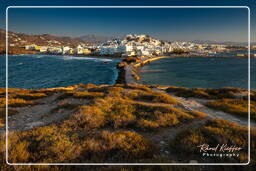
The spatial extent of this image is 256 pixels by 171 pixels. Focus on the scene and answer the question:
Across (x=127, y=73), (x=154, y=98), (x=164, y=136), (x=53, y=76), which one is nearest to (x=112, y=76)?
(x=127, y=73)

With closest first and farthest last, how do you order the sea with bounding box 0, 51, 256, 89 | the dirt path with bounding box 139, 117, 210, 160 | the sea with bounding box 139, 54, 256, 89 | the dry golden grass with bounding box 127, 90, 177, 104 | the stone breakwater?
the dirt path with bounding box 139, 117, 210, 160
the dry golden grass with bounding box 127, 90, 177, 104
the stone breakwater
the sea with bounding box 139, 54, 256, 89
the sea with bounding box 0, 51, 256, 89

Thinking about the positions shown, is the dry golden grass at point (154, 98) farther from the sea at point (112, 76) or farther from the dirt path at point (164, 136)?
the sea at point (112, 76)

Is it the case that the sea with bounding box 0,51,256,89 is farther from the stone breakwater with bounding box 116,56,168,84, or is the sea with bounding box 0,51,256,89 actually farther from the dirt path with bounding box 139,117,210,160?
the dirt path with bounding box 139,117,210,160

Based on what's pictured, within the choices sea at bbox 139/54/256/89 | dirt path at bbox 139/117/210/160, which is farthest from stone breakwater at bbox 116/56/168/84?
dirt path at bbox 139/117/210/160

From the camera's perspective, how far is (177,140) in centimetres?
434

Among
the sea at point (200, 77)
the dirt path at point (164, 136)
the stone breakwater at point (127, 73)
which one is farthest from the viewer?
the sea at point (200, 77)

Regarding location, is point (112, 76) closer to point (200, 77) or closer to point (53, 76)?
point (53, 76)

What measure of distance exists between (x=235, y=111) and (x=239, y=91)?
8218 millimetres

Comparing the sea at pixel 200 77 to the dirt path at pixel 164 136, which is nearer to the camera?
the dirt path at pixel 164 136

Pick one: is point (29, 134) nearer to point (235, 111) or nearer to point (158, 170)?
point (158, 170)

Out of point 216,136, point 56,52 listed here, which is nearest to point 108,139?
point 216,136

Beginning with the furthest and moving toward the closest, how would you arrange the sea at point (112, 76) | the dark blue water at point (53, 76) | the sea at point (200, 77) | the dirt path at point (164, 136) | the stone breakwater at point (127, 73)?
the dark blue water at point (53, 76), the sea at point (112, 76), the sea at point (200, 77), the stone breakwater at point (127, 73), the dirt path at point (164, 136)

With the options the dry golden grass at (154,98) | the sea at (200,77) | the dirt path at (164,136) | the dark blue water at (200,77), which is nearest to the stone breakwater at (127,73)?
the sea at (200,77)

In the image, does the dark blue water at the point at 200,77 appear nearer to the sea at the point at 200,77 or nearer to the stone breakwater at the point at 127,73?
the sea at the point at 200,77
